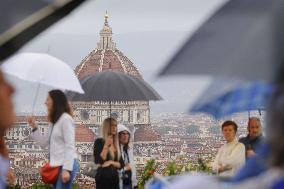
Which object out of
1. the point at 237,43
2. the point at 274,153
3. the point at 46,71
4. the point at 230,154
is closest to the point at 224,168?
the point at 230,154

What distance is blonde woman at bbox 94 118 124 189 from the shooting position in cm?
833

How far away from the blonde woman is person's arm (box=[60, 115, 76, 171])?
3.64 feet

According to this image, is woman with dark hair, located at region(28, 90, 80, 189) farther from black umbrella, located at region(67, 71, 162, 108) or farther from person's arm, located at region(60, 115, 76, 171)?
black umbrella, located at region(67, 71, 162, 108)

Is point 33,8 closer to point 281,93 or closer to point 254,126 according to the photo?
point 281,93

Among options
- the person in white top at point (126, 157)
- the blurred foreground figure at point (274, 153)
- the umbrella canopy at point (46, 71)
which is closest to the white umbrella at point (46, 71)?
the umbrella canopy at point (46, 71)

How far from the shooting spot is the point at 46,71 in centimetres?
846

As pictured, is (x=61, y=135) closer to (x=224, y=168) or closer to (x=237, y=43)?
(x=224, y=168)

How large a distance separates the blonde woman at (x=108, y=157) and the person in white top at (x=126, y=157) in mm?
199

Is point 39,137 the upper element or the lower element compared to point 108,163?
upper

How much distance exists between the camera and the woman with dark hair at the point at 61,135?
23.4 feet

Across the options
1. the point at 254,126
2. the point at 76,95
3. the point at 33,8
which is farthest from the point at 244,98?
the point at 33,8

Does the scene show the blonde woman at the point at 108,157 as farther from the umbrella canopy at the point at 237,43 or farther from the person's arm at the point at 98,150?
the umbrella canopy at the point at 237,43

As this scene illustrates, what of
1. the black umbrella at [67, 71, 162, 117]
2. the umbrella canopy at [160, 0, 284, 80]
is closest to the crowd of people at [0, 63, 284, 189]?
the umbrella canopy at [160, 0, 284, 80]

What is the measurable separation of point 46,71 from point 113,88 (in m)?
1.86
